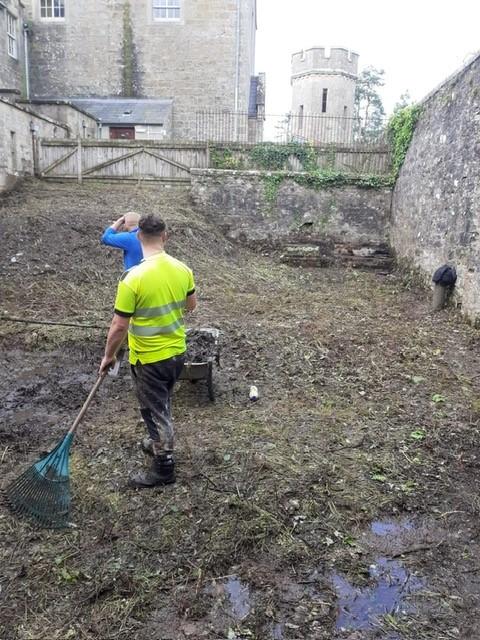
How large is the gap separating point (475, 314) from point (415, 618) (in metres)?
6.00

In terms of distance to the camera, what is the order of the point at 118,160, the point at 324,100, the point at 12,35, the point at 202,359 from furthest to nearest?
the point at 324,100, the point at 12,35, the point at 118,160, the point at 202,359

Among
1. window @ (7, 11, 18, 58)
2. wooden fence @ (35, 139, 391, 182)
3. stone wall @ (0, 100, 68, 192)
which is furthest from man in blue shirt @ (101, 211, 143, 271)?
window @ (7, 11, 18, 58)

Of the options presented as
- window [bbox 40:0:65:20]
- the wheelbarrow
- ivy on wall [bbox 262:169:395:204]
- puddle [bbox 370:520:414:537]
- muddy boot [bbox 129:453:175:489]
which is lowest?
puddle [bbox 370:520:414:537]

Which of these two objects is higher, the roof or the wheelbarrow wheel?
the roof

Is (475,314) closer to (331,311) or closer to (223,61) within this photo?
(331,311)

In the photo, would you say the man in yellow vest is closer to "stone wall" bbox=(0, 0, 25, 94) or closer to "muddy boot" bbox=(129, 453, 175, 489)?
"muddy boot" bbox=(129, 453, 175, 489)

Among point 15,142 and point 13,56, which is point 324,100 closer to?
point 13,56

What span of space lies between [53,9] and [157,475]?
25.6 metres

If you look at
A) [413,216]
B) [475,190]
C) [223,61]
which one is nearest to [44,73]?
[223,61]

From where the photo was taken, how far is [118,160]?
14172mm

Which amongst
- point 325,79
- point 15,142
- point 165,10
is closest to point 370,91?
point 325,79

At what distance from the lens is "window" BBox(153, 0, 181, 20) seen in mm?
22156

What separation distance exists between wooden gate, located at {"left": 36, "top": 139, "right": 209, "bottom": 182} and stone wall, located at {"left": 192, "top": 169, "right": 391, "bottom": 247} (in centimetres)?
127

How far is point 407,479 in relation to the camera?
12.9ft
